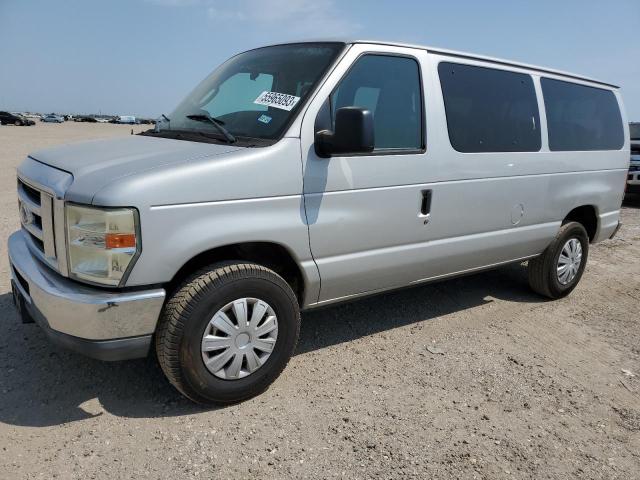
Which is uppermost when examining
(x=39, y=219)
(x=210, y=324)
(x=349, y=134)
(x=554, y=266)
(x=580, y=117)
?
(x=580, y=117)

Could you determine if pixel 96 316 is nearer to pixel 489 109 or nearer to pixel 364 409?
pixel 364 409

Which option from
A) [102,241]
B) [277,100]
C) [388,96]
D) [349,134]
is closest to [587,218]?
[388,96]

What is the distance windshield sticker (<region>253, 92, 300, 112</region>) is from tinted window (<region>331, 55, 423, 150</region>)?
11.0 inches

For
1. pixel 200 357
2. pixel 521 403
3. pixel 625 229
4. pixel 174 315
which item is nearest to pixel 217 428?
pixel 200 357

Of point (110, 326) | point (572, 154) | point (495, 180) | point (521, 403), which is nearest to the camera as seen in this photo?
point (110, 326)

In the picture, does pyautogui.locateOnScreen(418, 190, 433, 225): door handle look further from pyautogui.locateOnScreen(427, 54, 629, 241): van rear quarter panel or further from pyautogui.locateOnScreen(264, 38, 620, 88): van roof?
pyautogui.locateOnScreen(264, 38, 620, 88): van roof

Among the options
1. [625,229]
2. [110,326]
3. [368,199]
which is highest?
[368,199]

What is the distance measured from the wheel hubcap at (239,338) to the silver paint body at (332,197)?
36cm

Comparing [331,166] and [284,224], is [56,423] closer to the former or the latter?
[284,224]

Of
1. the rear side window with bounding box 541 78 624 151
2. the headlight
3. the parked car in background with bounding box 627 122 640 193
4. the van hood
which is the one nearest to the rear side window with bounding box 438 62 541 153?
the rear side window with bounding box 541 78 624 151

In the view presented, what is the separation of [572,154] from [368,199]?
2.56m

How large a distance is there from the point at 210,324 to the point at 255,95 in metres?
1.51

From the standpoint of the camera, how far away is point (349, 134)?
2.90 metres

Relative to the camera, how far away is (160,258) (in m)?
2.59
